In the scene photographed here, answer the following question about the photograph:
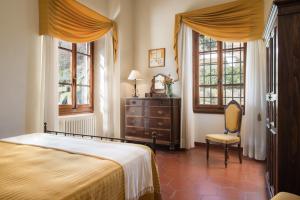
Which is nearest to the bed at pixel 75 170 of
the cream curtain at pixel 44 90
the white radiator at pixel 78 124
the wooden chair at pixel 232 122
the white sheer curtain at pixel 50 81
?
the cream curtain at pixel 44 90

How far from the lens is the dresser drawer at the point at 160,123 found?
401cm

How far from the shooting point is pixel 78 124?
4035mm

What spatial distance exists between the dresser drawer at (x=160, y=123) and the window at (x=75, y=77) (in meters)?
1.42

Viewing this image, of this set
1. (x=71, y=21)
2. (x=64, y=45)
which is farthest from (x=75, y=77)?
(x=71, y=21)

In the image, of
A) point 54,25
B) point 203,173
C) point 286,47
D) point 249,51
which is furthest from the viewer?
point 249,51

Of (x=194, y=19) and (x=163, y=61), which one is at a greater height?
(x=194, y=19)

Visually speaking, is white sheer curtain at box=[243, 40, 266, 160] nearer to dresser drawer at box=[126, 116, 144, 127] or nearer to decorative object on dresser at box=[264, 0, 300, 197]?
dresser drawer at box=[126, 116, 144, 127]

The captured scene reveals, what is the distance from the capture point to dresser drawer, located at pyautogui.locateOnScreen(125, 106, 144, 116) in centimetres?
429

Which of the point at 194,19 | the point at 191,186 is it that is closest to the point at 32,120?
the point at 191,186

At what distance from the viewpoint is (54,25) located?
3205 millimetres

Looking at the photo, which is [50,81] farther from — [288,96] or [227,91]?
[227,91]

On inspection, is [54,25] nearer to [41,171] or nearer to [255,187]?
[41,171]

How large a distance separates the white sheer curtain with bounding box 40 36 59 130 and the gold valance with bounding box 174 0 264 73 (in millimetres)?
2359

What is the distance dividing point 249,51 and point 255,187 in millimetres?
2252
